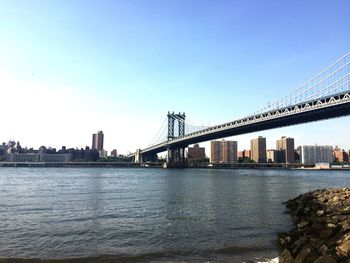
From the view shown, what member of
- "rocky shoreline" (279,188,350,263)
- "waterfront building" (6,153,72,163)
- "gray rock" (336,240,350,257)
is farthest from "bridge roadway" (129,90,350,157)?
"waterfront building" (6,153,72,163)

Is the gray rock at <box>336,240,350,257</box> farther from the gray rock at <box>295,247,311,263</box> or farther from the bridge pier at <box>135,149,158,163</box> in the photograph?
the bridge pier at <box>135,149,158,163</box>

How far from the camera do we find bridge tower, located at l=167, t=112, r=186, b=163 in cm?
11769

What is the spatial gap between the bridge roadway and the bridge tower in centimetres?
1789

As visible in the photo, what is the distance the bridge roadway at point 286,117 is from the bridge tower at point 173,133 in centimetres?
1789

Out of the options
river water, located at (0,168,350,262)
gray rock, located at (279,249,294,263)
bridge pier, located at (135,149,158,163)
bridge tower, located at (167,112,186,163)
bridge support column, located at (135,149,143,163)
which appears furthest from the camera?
bridge support column, located at (135,149,143,163)

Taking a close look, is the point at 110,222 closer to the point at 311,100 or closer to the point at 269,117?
the point at 311,100

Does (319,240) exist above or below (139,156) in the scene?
below

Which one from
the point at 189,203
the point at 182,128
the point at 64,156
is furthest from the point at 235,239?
the point at 64,156

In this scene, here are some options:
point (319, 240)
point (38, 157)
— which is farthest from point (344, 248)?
point (38, 157)

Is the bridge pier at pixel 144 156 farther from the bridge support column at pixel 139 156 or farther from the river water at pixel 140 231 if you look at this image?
the river water at pixel 140 231

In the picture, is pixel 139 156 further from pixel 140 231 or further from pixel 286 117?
pixel 140 231

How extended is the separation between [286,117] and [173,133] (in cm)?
6030

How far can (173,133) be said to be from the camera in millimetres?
122750

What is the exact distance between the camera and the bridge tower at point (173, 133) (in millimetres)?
117688
